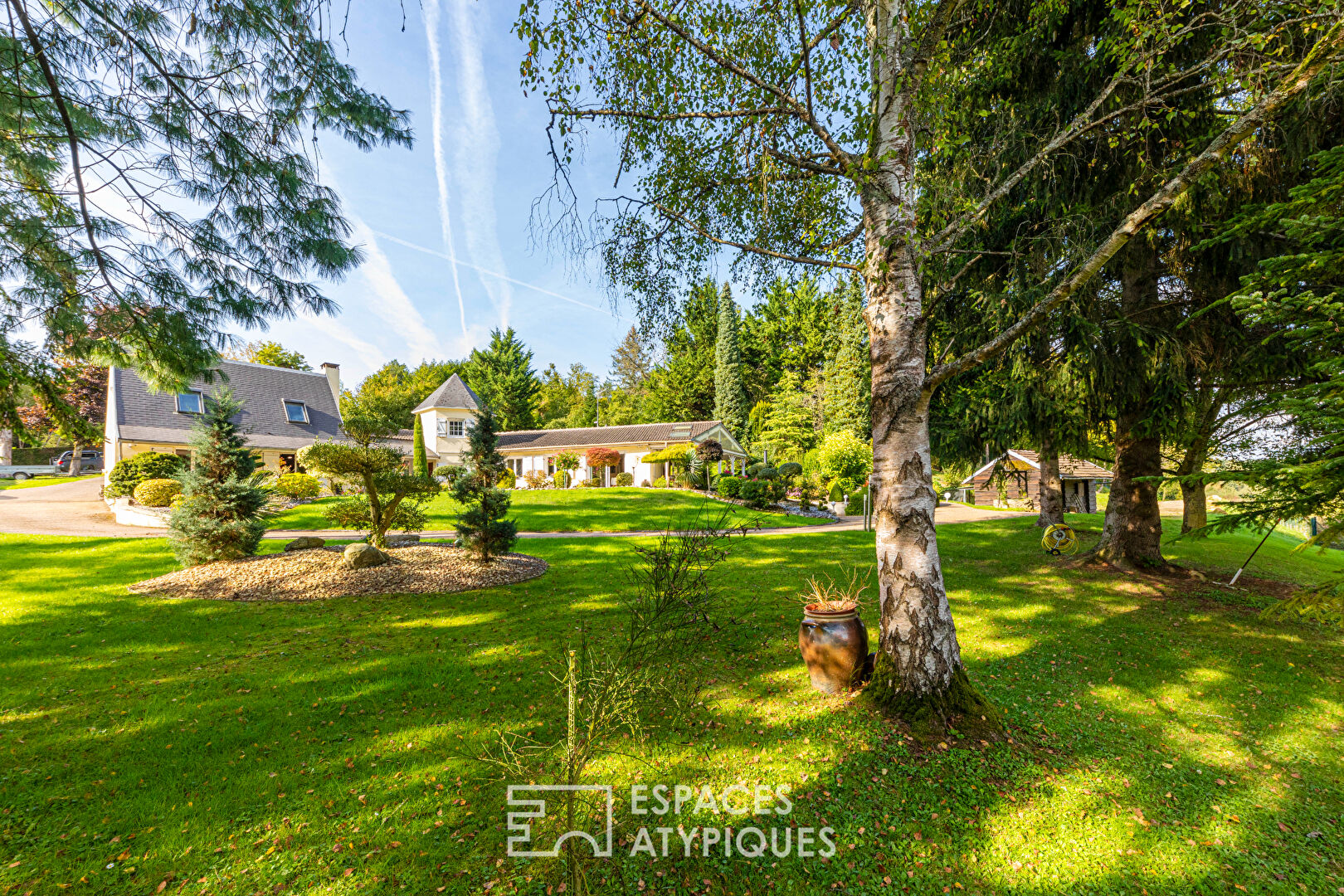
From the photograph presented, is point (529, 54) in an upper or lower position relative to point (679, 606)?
upper

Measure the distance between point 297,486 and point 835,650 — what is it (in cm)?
2333

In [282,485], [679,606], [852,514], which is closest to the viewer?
[679,606]

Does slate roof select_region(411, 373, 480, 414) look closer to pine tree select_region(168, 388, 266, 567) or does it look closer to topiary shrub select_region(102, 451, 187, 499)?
topiary shrub select_region(102, 451, 187, 499)

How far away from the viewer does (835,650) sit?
460cm

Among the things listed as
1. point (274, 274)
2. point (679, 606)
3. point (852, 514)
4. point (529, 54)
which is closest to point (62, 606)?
point (274, 274)

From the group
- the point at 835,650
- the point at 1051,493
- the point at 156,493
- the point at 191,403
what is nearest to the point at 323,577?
the point at 835,650

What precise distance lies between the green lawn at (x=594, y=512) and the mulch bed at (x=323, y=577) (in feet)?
14.6

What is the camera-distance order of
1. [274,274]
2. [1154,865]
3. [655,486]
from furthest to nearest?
1. [655,486]
2. [274,274]
3. [1154,865]

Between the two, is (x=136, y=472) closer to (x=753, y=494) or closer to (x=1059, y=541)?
(x=753, y=494)

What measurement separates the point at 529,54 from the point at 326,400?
30853 millimetres

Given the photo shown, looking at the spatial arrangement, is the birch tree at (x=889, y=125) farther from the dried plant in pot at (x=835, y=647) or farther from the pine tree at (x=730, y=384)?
the pine tree at (x=730, y=384)

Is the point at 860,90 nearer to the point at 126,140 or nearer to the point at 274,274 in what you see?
the point at 274,274

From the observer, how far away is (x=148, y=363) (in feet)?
15.1

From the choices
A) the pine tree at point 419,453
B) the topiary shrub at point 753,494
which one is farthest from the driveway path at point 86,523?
A: the pine tree at point 419,453
